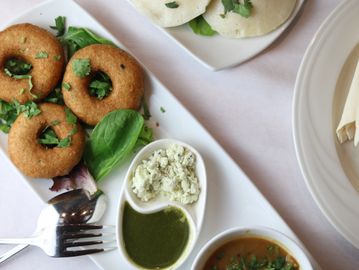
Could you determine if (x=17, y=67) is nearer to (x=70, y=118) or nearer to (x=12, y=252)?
(x=70, y=118)

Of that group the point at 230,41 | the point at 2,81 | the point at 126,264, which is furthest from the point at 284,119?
the point at 2,81

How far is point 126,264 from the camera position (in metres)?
1.99

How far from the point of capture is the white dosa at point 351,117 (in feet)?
6.43

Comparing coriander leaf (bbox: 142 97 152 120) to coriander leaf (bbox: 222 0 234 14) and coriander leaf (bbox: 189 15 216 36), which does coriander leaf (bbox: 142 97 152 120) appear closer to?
coriander leaf (bbox: 189 15 216 36)

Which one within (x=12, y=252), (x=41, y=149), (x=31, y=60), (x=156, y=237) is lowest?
(x=12, y=252)

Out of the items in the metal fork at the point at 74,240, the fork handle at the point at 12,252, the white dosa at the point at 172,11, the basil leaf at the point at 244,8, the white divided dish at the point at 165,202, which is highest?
the basil leaf at the point at 244,8

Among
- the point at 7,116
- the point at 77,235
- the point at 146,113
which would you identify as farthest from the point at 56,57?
the point at 77,235

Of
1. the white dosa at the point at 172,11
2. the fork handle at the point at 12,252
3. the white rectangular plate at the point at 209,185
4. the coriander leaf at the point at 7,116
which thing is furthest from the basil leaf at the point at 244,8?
the fork handle at the point at 12,252

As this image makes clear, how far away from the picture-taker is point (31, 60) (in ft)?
6.89

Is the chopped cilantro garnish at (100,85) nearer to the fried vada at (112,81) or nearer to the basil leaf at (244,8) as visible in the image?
the fried vada at (112,81)

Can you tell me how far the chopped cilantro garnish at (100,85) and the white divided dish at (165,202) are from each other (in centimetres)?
27

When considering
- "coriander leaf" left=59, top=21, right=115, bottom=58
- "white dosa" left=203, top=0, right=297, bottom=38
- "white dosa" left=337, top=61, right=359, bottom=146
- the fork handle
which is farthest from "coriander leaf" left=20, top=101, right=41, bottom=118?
"white dosa" left=337, top=61, right=359, bottom=146

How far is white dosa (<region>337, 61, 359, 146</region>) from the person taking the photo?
1.96 meters

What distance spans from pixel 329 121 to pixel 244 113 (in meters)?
0.31
